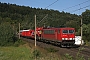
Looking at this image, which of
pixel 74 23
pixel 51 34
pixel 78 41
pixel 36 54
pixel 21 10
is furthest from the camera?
pixel 21 10

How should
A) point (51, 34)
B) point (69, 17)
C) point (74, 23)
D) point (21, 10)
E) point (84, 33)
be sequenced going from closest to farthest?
1. point (51, 34)
2. point (84, 33)
3. point (69, 17)
4. point (74, 23)
5. point (21, 10)

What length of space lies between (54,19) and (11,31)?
432 inches

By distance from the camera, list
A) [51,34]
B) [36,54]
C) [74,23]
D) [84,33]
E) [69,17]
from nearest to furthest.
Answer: [36,54] → [51,34] → [84,33] → [69,17] → [74,23]

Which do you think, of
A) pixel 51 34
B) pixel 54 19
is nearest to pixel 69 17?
pixel 54 19

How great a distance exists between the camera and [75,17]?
5941cm

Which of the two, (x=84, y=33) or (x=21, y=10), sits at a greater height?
(x=21, y=10)

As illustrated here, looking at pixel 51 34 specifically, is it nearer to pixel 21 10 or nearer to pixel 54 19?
pixel 54 19

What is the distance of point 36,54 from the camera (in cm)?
2266

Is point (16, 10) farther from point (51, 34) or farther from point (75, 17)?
point (51, 34)

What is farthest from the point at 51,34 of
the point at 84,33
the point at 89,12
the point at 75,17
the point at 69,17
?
the point at 89,12

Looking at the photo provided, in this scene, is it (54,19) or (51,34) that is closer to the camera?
(51,34)

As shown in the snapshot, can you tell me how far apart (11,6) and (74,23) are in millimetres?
75140

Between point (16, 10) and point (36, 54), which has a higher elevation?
point (16, 10)

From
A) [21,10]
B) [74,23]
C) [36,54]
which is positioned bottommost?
[36,54]
